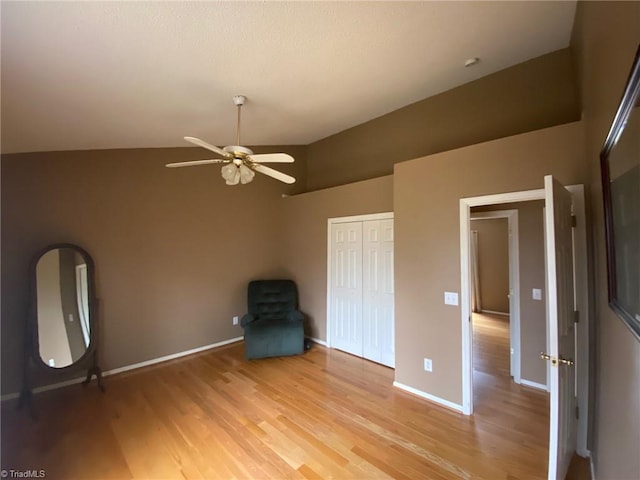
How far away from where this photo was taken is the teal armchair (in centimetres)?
388

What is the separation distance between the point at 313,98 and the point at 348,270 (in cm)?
236

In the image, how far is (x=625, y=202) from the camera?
1.08 m

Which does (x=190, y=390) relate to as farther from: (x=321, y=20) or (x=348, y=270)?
(x=321, y=20)

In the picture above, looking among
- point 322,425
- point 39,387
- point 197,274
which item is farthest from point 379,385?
point 39,387

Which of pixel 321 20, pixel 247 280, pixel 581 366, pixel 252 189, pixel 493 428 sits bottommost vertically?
pixel 493 428

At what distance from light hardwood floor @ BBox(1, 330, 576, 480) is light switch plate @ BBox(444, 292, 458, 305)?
1.04m

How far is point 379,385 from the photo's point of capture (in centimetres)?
319

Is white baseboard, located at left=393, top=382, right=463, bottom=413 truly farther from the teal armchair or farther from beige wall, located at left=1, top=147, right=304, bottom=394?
beige wall, located at left=1, top=147, right=304, bottom=394

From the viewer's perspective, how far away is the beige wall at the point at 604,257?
1.08m

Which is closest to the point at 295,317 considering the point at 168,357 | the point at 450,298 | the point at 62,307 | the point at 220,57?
the point at 168,357

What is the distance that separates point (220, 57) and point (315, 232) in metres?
2.88

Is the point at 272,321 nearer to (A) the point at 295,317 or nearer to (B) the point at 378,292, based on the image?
(A) the point at 295,317

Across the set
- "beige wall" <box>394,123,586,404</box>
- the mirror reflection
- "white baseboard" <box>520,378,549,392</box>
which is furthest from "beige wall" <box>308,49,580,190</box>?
the mirror reflection

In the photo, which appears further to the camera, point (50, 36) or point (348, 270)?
point (348, 270)
